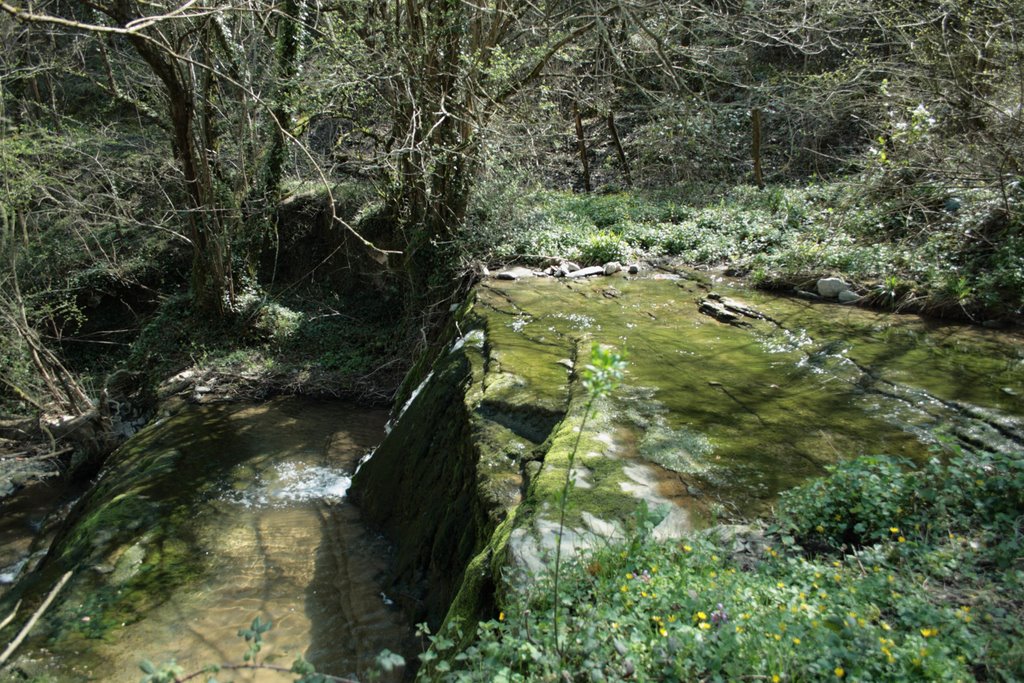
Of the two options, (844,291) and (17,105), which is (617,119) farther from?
(17,105)

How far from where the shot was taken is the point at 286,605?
4.45 meters

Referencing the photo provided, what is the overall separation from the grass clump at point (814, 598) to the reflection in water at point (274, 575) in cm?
152

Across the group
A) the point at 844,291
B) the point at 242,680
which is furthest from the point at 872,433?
the point at 242,680

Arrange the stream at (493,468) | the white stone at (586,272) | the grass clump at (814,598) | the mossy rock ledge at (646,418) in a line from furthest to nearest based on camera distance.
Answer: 1. the white stone at (586,272)
2. the stream at (493,468)
3. the mossy rock ledge at (646,418)
4. the grass clump at (814,598)

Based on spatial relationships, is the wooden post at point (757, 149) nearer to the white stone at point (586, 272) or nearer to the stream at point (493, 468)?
the white stone at point (586, 272)

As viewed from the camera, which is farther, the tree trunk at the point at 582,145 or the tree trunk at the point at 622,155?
the tree trunk at the point at 622,155

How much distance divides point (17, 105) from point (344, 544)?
1076cm

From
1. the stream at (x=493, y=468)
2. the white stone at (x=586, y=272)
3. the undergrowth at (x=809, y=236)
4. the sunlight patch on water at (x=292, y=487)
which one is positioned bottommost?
the sunlight patch on water at (x=292, y=487)

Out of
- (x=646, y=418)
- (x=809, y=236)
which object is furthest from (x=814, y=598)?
(x=809, y=236)

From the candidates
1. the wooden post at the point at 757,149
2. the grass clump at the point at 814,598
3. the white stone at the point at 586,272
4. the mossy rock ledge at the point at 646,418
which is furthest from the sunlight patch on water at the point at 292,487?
the wooden post at the point at 757,149

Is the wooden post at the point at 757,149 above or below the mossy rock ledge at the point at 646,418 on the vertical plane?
above

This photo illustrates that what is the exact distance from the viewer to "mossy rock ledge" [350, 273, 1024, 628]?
10.8 ft

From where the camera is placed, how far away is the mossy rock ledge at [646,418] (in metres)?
3.30

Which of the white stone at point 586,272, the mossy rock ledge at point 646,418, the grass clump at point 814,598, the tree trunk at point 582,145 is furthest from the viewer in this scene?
the tree trunk at point 582,145
